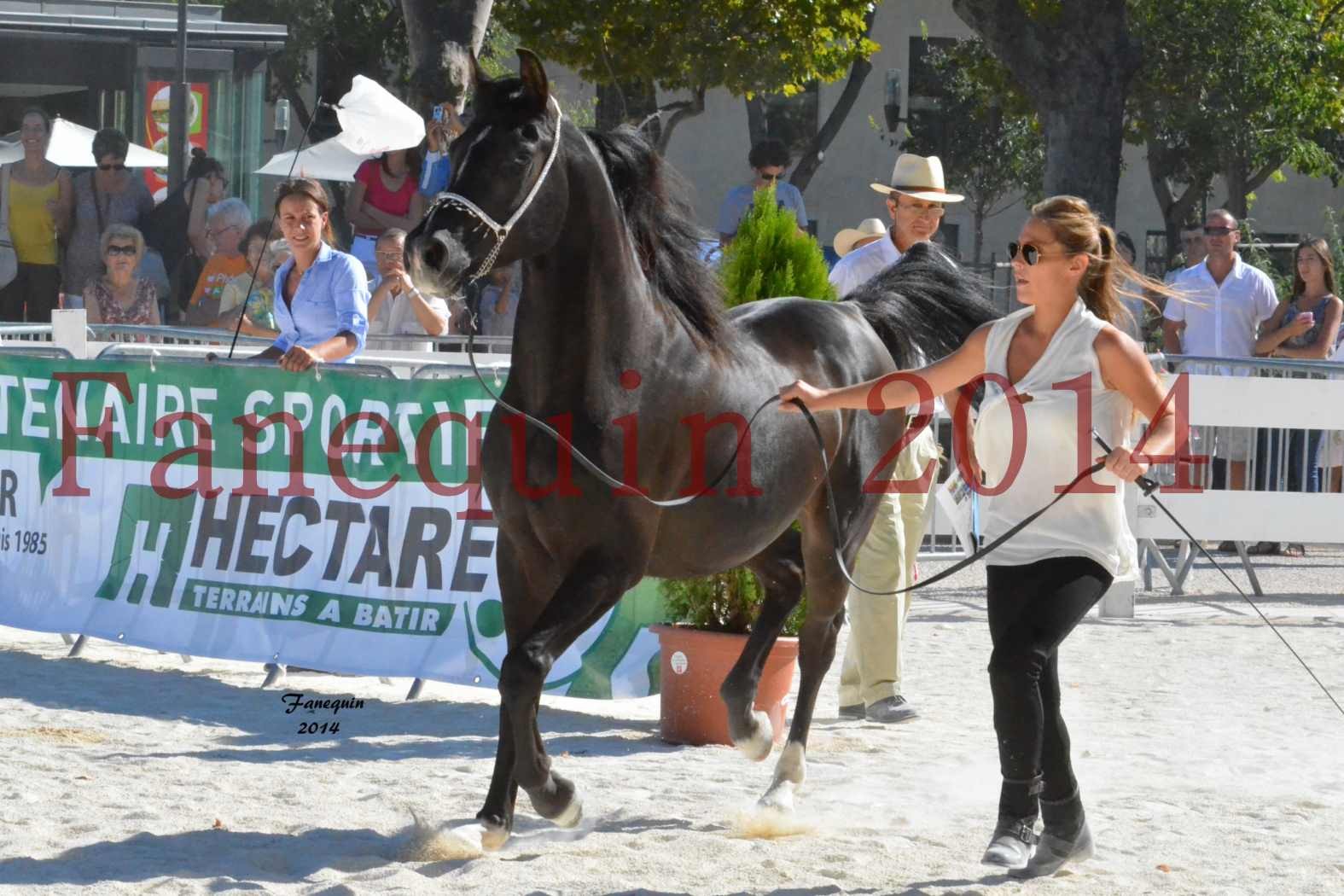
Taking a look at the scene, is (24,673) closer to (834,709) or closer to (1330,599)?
(834,709)

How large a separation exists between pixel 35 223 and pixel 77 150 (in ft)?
3.37

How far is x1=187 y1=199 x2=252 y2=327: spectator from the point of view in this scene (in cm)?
1531

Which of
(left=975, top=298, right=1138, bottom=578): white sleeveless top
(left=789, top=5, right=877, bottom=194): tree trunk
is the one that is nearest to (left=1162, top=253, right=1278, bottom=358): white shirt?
(left=975, top=298, right=1138, bottom=578): white sleeveless top

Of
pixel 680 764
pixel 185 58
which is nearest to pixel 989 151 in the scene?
pixel 185 58

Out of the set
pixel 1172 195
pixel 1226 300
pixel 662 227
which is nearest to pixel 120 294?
pixel 1226 300

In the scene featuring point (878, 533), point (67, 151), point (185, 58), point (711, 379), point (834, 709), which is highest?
point (185, 58)

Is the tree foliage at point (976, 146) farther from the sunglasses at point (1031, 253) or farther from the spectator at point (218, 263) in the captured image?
the sunglasses at point (1031, 253)

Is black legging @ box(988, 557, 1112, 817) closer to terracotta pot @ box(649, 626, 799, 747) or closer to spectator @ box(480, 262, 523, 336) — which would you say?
terracotta pot @ box(649, 626, 799, 747)

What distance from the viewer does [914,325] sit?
6.88 metres

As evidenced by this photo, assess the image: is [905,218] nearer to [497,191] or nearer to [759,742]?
[759,742]

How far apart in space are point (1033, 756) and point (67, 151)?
1431 cm

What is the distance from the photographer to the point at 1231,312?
12062 mm

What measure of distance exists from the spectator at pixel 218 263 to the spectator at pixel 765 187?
4.47 m

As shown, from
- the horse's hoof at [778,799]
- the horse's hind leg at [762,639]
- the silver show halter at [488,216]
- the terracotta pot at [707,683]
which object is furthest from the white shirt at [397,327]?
the silver show halter at [488,216]
